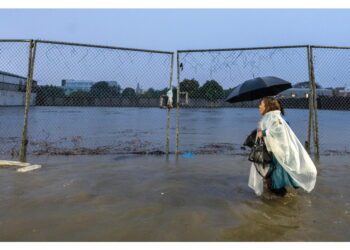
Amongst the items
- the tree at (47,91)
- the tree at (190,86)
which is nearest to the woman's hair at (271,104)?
the tree at (190,86)

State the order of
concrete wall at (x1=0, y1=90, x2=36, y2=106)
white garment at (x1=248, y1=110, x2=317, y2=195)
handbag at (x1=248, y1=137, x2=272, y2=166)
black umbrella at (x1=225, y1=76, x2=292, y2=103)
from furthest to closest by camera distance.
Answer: concrete wall at (x1=0, y1=90, x2=36, y2=106) → black umbrella at (x1=225, y1=76, x2=292, y2=103) → handbag at (x1=248, y1=137, x2=272, y2=166) → white garment at (x1=248, y1=110, x2=317, y2=195)

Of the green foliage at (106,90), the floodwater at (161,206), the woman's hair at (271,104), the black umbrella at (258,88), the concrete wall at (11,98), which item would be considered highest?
the concrete wall at (11,98)

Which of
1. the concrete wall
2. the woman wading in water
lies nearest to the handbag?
the woman wading in water

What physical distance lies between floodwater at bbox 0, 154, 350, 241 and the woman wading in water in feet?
0.74

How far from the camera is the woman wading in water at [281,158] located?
3668mm

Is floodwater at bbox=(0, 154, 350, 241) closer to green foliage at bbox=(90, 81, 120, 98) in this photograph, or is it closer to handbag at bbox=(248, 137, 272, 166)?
handbag at bbox=(248, 137, 272, 166)

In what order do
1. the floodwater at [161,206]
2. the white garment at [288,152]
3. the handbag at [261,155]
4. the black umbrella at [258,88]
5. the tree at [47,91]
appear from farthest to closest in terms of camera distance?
the tree at [47,91] < the black umbrella at [258,88] < the handbag at [261,155] < the white garment at [288,152] < the floodwater at [161,206]

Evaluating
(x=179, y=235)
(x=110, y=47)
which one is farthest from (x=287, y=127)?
(x=110, y=47)

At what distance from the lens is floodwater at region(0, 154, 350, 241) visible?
2.69m

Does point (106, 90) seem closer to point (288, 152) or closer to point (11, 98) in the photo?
point (288, 152)

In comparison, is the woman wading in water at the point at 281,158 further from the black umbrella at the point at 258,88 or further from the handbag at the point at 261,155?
the black umbrella at the point at 258,88

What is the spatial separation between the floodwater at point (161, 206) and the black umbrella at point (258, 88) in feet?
4.58

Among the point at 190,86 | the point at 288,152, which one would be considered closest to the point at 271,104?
the point at 288,152
